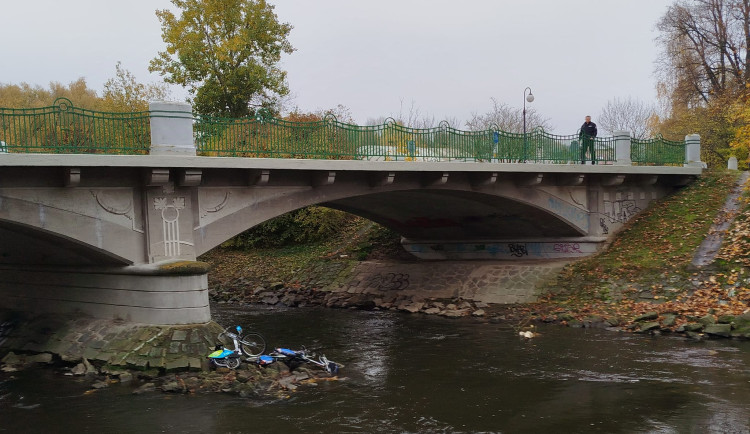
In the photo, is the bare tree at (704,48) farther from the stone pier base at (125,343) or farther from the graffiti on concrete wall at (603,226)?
the stone pier base at (125,343)

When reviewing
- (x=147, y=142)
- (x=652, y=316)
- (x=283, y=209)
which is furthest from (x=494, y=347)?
(x=147, y=142)

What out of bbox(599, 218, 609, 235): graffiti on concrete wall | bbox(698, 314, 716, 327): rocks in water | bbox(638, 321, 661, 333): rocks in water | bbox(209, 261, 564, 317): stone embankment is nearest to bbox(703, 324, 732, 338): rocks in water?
bbox(698, 314, 716, 327): rocks in water

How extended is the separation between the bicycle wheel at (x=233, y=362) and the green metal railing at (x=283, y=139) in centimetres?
473

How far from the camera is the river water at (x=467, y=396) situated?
11.3 m

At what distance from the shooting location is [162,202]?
15.1 meters

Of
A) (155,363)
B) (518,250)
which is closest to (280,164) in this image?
(155,363)

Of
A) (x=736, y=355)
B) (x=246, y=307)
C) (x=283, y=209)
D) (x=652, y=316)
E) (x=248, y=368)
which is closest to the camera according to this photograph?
(x=248, y=368)

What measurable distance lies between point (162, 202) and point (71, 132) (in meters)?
2.33

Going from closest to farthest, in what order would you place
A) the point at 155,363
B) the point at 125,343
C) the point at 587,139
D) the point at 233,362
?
the point at 155,363, the point at 233,362, the point at 125,343, the point at 587,139

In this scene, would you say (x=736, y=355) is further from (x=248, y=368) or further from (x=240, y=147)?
(x=240, y=147)

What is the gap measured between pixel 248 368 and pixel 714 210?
18.2 m

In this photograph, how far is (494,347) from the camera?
17469 millimetres

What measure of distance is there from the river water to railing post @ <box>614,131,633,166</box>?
8987 millimetres

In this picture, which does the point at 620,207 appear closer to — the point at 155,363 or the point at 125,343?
the point at 155,363
